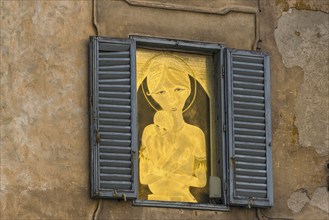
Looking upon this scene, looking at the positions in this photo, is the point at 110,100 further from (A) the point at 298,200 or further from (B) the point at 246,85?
(A) the point at 298,200

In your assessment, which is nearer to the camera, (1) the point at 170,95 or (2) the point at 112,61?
(2) the point at 112,61

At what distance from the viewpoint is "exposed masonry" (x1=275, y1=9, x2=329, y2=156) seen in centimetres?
1909

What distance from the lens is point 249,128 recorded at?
1875cm

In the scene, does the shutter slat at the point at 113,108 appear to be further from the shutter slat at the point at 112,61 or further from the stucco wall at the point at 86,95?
the shutter slat at the point at 112,61

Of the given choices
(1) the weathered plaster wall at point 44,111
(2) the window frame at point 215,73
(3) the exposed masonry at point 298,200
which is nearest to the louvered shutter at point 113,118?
(1) the weathered plaster wall at point 44,111

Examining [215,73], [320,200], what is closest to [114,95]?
[215,73]

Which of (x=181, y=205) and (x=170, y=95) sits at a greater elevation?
(x=170, y=95)

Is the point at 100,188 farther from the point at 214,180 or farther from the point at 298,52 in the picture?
the point at 298,52

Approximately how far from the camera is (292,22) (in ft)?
63.4

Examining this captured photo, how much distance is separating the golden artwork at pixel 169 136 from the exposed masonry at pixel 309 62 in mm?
1064

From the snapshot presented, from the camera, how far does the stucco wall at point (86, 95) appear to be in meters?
18.0

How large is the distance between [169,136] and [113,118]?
701mm

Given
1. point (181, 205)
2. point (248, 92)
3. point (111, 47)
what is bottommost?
point (181, 205)

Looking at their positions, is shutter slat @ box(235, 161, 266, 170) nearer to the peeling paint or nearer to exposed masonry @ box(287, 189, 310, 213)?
exposed masonry @ box(287, 189, 310, 213)
